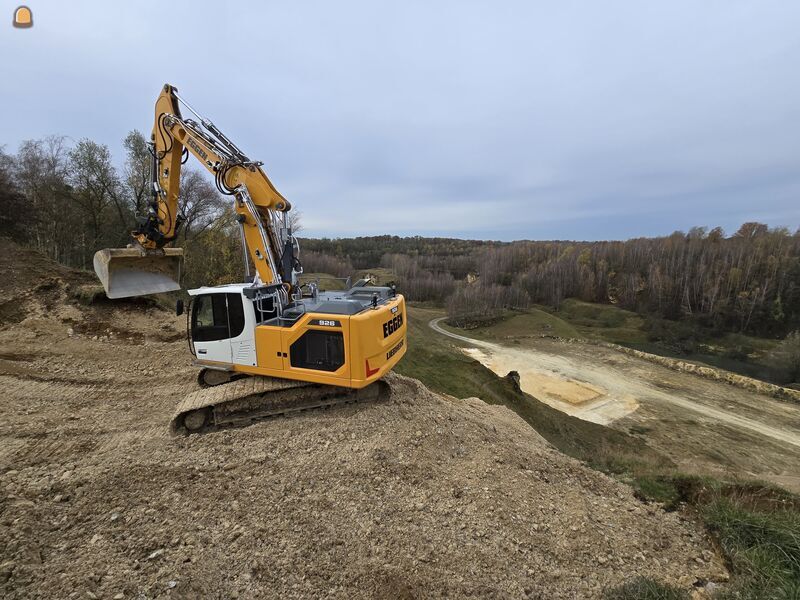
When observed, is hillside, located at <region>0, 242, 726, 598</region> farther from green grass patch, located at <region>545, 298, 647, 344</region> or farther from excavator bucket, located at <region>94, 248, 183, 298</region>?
green grass patch, located at <region>545, 298, 647, 344</region>

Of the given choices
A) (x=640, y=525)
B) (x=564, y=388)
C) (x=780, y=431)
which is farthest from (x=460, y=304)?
(x=640, y=525)

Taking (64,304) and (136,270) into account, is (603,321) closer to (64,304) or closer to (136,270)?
(136,270)

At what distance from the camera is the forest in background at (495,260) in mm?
22344

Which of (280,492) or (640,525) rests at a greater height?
(280,492)

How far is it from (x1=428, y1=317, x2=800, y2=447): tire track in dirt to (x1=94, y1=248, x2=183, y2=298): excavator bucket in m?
23.3

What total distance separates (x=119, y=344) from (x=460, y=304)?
57.4 meters

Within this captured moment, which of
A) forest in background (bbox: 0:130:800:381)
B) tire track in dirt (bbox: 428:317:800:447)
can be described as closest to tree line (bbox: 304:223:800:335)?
forest in background (bbox: 0:130:800:381)

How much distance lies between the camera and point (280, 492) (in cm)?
517

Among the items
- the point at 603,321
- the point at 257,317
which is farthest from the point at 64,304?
the point at 603,321

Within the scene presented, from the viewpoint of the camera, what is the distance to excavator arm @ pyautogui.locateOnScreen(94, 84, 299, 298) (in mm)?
8148

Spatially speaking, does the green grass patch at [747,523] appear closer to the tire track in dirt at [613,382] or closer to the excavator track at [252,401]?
the excavator track at [252,401]

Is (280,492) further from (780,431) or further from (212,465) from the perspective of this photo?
(780,431)

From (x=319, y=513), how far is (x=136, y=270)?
8.53 meters

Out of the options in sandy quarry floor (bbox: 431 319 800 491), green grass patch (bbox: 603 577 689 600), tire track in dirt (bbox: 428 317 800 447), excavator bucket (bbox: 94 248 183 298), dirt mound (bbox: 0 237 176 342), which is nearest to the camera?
green grass patch (bbox: 603 577 689 600)
